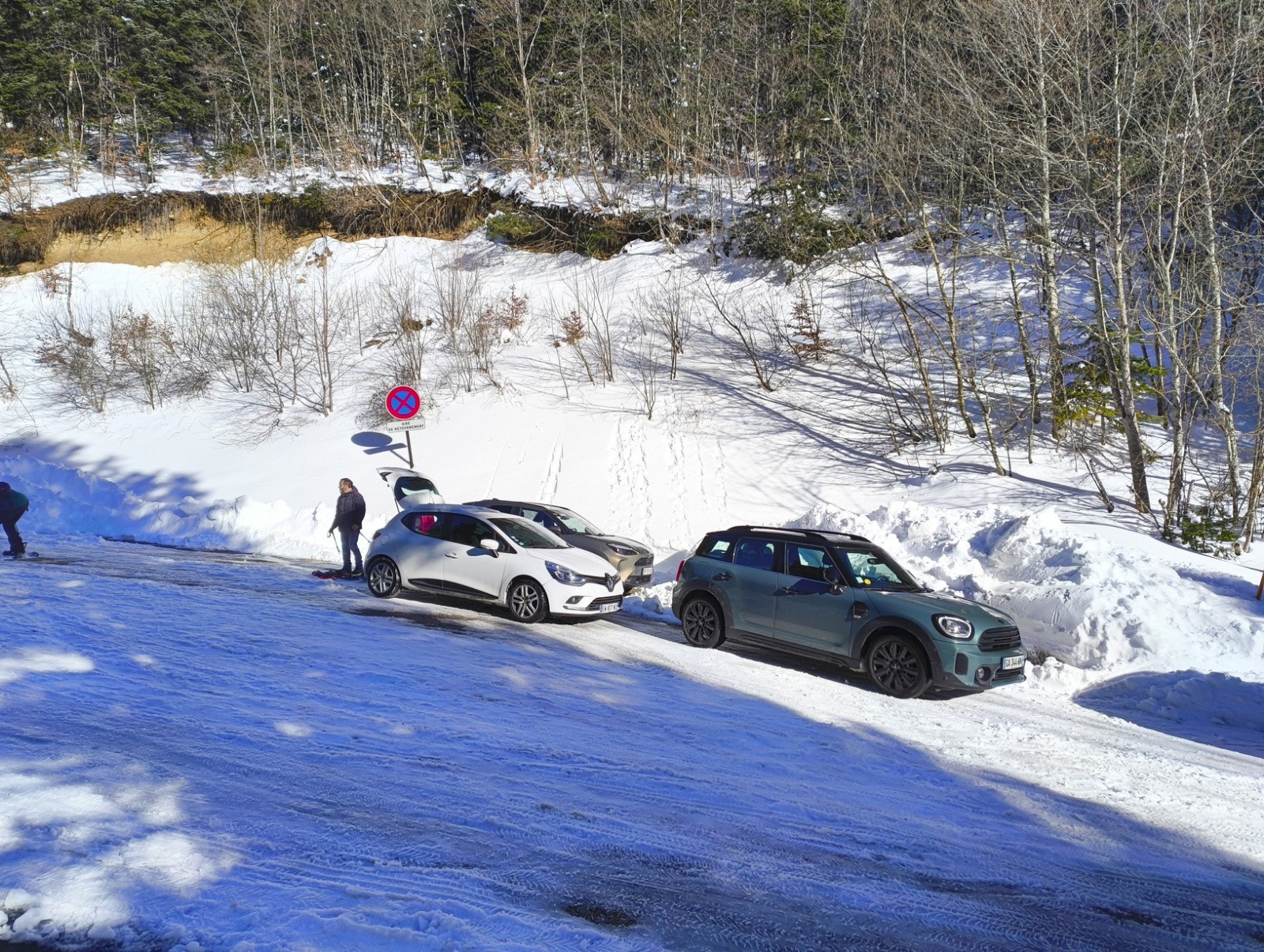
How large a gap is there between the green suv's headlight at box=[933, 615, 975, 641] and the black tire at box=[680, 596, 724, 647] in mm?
2769

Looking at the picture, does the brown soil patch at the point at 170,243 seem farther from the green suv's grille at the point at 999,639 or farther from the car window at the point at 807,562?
the green suv's grille at the point at 999,639

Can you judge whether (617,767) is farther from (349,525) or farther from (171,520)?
(171,520)

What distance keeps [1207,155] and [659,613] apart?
13620 mm

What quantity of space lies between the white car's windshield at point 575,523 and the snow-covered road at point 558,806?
6.29 metres

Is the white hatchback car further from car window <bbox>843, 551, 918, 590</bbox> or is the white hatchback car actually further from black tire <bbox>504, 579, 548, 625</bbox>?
car window <bbox>843, 551, 918, 590</bbox>

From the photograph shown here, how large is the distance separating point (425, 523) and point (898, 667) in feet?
22.4

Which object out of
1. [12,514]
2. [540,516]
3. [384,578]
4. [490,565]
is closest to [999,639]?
[490,565]

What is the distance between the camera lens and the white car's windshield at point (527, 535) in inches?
452

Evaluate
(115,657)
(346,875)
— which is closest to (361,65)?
(115,657)

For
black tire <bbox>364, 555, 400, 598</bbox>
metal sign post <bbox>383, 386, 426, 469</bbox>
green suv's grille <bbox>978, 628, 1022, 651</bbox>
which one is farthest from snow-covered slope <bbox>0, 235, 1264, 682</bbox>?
black tire <bbox>364, 555, 400, 598</bbox>

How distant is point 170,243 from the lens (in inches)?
1599

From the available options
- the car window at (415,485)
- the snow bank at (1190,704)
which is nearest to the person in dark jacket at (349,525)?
the car window at (415,485)

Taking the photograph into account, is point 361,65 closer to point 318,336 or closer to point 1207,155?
point 318,336

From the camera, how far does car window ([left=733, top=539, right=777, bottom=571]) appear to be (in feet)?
33.7
